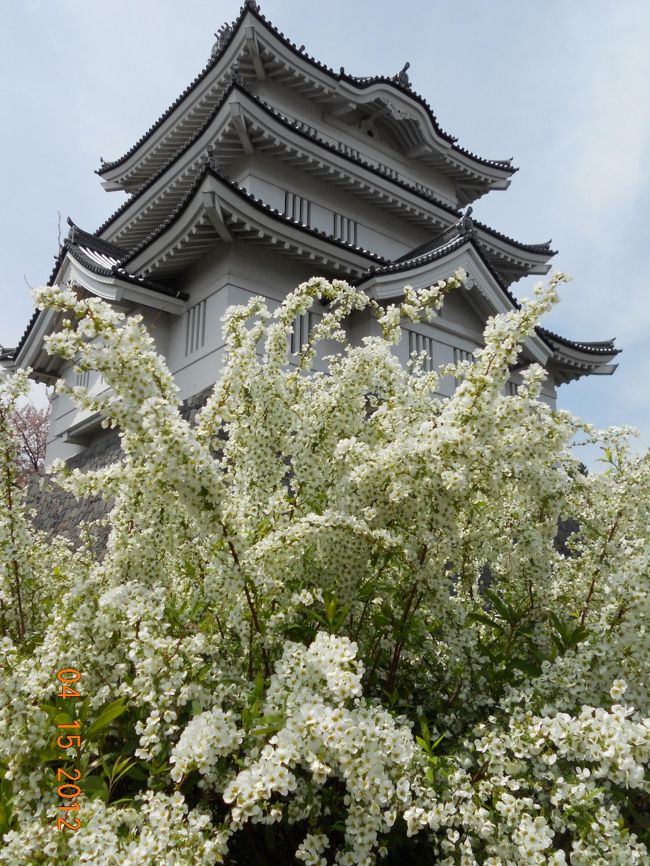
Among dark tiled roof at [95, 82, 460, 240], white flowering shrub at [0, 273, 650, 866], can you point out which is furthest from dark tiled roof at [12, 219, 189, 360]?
white flowering shrub at [0, 273, 650, 866]

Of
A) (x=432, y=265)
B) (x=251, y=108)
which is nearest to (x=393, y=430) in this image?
(x=432, y=265)

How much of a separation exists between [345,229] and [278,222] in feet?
13.0

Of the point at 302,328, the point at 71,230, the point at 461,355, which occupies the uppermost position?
the point at 71,230

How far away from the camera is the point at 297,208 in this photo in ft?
40.5

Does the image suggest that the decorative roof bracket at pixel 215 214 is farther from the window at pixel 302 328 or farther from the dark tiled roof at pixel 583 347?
the dark tiled roof at pixel 583 347

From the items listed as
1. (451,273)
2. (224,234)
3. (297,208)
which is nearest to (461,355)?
(451,273)

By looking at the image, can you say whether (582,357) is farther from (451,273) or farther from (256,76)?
Result: (256,76)

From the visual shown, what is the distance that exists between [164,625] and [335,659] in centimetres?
77

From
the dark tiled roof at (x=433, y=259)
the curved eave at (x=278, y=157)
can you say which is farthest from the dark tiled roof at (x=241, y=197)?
the curved eave at (x=278, y=157)

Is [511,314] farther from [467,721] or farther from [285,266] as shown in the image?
[285,266]

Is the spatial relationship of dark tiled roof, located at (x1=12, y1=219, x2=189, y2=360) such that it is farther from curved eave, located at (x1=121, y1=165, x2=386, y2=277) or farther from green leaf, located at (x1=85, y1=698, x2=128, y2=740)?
green leaf, located at (x1=85, y1=698, x2=128, y2=740)

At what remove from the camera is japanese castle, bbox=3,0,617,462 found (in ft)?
32.5

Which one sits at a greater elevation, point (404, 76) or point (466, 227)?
point (404, 76)

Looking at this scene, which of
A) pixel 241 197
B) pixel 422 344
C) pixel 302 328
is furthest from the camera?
pixel 422 344
